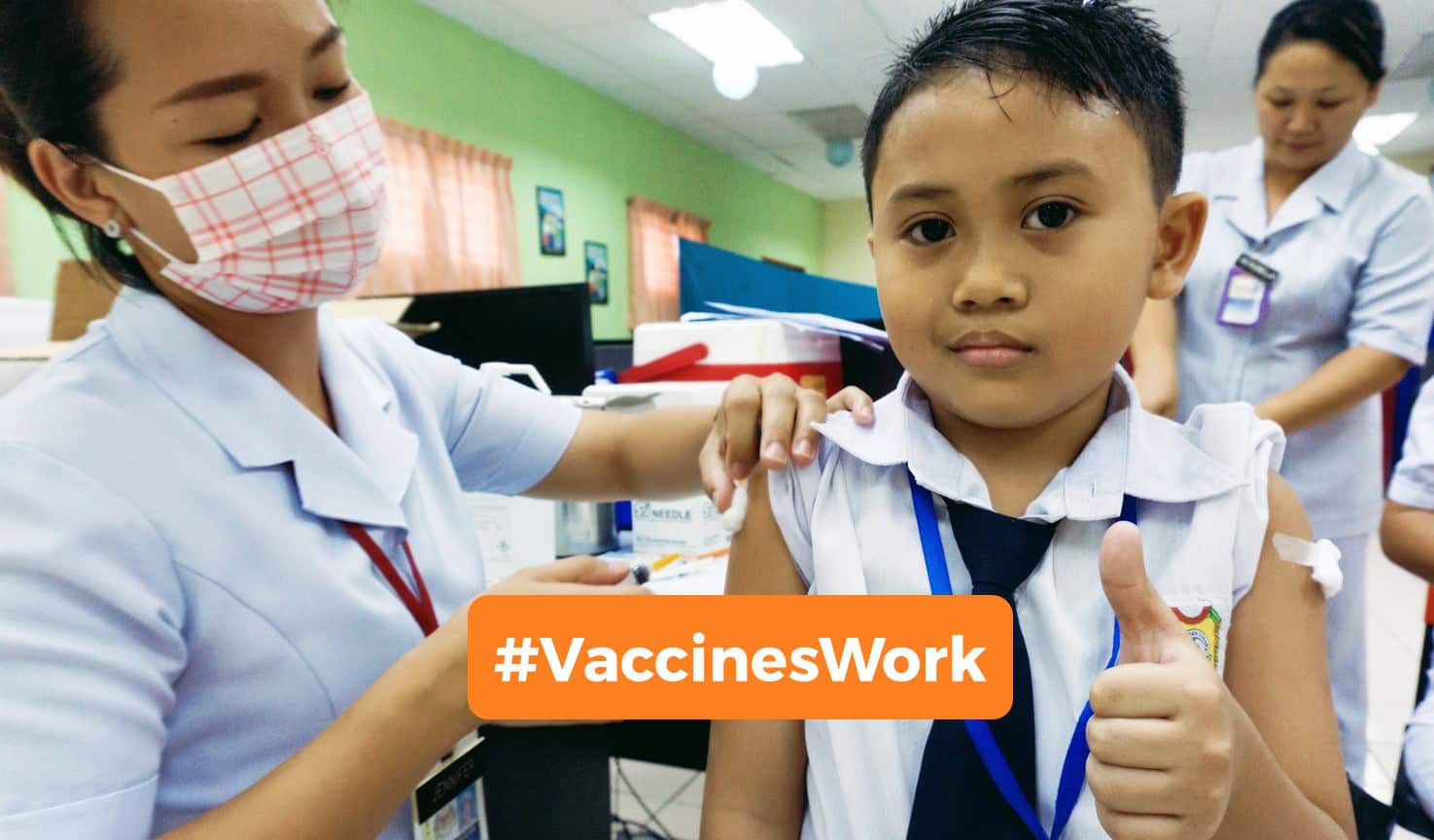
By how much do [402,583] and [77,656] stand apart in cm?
27

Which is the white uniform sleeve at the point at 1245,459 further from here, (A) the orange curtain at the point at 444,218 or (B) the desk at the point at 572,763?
(A) the orange curtain at the point at 444,218

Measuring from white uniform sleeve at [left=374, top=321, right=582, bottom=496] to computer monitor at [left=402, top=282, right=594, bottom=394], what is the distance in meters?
0.55

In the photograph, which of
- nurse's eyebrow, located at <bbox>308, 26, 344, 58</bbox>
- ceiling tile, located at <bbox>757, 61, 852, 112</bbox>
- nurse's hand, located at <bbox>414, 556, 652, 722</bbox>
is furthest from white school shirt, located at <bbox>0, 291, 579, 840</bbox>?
ceiling tile, located at <bbox>757, 61, 852, 112</bbox>

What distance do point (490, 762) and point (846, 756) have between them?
2.58 ft

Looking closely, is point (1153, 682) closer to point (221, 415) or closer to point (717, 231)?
point (221, 415)

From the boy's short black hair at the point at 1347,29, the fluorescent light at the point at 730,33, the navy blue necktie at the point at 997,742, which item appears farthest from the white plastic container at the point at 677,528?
the fluorescent light at the point at 730,33

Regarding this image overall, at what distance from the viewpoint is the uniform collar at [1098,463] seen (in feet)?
2.08

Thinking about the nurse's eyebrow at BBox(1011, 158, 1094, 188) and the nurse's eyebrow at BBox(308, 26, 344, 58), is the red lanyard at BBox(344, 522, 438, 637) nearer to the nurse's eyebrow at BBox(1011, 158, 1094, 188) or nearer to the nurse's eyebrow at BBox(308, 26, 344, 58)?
the nurse's eyebrow at BBox(308, 26, 344, 58)

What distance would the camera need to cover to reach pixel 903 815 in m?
0.62

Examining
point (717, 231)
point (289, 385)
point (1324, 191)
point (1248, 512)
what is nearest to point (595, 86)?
point (717, 231)

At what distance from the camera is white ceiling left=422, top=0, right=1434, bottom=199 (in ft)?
13.9

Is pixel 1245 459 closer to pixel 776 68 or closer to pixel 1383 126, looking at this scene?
pixel 776 68

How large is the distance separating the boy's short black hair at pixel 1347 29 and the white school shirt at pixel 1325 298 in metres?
0.17

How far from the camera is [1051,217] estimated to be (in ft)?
1.97
